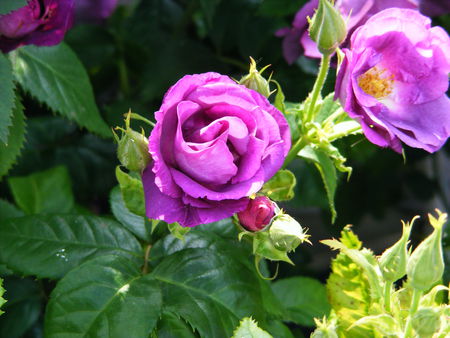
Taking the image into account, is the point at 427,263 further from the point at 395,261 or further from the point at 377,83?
the point at 377,83

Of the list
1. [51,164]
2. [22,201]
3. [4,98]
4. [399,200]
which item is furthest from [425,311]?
[399,200]

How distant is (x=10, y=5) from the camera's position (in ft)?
1.92

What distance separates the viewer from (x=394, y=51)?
1.96 ft

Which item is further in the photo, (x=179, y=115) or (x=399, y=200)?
(x=399, y=200)

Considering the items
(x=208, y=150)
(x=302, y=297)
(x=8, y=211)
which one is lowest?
(x=302, y=297)

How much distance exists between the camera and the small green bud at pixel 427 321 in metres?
0.44

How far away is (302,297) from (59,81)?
37 centimetres

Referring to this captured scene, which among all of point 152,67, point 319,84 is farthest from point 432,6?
point 152,67

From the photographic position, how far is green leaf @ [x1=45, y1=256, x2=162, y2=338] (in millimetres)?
537

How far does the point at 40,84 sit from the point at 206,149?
1.01 ft

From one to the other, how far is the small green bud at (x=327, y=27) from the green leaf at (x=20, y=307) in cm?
40

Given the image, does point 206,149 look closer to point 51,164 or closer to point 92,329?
point 92,329

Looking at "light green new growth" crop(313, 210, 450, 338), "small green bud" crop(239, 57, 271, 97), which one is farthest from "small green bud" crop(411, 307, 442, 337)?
"small green bud" crop(239, 57, 271, 97)

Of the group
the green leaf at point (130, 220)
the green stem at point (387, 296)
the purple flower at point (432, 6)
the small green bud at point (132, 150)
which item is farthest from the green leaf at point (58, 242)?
the purple flower at point (432, 6)
